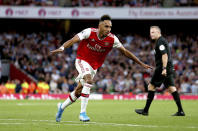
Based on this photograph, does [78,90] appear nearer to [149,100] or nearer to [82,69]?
[82,69]

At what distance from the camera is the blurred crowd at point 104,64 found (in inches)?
1110

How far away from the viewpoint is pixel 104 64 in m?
31.2

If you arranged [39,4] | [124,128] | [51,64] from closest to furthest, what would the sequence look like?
[124,128] → [51,64] → [39,4]

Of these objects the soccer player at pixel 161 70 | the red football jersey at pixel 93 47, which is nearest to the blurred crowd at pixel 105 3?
the soccer player at pixel 161 70

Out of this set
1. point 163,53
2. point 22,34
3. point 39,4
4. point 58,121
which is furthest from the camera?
point 22,34

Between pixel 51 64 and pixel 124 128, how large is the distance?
75.3ft

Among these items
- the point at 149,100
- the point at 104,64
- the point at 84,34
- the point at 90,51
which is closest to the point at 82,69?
the point at 90,51

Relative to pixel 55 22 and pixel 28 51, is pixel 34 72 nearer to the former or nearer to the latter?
pixel 28 51

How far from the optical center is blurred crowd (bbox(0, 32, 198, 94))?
28203mm

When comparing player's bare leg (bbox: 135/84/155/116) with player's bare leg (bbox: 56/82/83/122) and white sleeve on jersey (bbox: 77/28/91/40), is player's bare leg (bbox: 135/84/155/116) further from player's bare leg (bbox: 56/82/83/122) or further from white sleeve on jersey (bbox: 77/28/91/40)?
white sleeve on jersey (bbox: 77/28/91/40)

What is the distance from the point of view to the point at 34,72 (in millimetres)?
31062

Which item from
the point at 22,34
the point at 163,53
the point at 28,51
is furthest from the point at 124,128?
the point at 22,34

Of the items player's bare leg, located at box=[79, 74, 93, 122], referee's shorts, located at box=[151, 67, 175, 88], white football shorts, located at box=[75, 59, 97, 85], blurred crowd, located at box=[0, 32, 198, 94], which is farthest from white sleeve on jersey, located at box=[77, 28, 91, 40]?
blurred crowd, located at box=[0, 32, 198, 94]

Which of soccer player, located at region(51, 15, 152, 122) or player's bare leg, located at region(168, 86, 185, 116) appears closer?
soccer player, located at region(51, 15, 152, 122)
